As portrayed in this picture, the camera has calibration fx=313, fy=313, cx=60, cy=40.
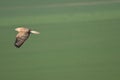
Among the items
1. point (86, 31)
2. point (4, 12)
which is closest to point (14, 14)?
point (4, 12)

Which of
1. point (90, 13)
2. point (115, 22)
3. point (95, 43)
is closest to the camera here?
point (95, 43)

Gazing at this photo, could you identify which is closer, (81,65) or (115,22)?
(81,65)

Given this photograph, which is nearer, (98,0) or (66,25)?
(66,25)

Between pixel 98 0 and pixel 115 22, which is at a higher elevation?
pixel 98 0

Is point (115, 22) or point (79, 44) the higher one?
point (115, 22)

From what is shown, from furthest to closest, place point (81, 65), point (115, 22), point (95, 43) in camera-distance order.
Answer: point (115, 22) < point (95, 43) < point (81, 65)

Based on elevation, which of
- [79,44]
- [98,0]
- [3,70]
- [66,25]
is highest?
[98,0]

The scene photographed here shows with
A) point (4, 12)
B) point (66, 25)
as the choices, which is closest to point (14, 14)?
point (4, 12)

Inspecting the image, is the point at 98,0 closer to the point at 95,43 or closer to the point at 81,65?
the point at 95,43

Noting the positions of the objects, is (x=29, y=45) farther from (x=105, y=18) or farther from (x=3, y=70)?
(x=105, y=18)
